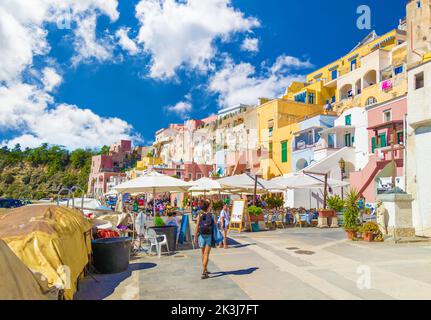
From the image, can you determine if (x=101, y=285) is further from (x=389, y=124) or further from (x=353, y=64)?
(x=353, y=64)

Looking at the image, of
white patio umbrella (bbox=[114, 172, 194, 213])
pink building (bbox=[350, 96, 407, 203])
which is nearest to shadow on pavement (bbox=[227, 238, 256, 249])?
white patio umbrella (bbox=[114, 172, 194, 213])

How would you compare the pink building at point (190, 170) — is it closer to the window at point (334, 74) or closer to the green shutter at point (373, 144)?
the window at point (334, 74)

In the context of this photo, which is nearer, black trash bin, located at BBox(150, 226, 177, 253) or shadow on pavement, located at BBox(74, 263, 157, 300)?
shadow on pavement, located at BBox(74, 263, 157, 300)

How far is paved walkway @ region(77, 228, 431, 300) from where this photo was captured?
19.6 ft

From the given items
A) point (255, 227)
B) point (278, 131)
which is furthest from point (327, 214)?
point (278, 131)

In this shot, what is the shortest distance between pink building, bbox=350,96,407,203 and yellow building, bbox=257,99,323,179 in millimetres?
10109

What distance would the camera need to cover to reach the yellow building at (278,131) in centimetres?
3762

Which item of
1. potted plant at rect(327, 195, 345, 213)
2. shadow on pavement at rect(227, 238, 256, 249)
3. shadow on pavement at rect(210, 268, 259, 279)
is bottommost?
shadow on pavement at rect(227, 238, 256, 249)

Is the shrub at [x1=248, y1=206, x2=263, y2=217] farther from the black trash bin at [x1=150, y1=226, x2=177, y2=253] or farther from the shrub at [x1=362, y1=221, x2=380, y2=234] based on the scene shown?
the black trash bin at [x1=150, y1=226, x2=177, y2=253]

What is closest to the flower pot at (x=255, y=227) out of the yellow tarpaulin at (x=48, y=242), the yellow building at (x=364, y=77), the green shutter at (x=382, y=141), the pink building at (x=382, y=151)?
the yellow tarpaulin at (x=48, y=242)

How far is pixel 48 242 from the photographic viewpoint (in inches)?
215
